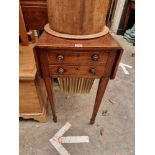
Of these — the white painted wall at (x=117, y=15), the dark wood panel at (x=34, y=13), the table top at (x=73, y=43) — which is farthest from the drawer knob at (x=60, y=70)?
the white painted wall at (x=117, y=15)

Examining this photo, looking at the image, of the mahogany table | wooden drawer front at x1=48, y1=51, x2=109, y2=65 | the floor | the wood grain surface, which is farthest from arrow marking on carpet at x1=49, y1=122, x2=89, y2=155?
the wood grain surface

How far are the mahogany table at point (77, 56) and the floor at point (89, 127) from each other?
1.79ft

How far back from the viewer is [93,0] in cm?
62

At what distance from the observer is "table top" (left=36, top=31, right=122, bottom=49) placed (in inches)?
26.2

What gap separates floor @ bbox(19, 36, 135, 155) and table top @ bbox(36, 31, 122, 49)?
2.48ft

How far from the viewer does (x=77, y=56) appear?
72 centimetres

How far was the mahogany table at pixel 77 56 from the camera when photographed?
676 millimetres

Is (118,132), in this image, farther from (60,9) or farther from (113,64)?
(60,9)

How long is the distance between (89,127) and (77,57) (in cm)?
70

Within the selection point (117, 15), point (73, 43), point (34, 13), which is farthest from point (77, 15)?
point (117, 15)

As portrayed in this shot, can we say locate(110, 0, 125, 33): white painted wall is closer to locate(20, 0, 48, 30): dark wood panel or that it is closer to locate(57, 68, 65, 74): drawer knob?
locate(20, 0, 48, 30): dark wood panel

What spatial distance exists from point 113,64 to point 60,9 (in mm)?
391

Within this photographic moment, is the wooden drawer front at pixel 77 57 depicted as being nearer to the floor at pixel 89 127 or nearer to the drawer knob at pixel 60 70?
the drawer knob at pixel 60 70

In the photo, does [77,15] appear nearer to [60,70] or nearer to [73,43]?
[73,43]
